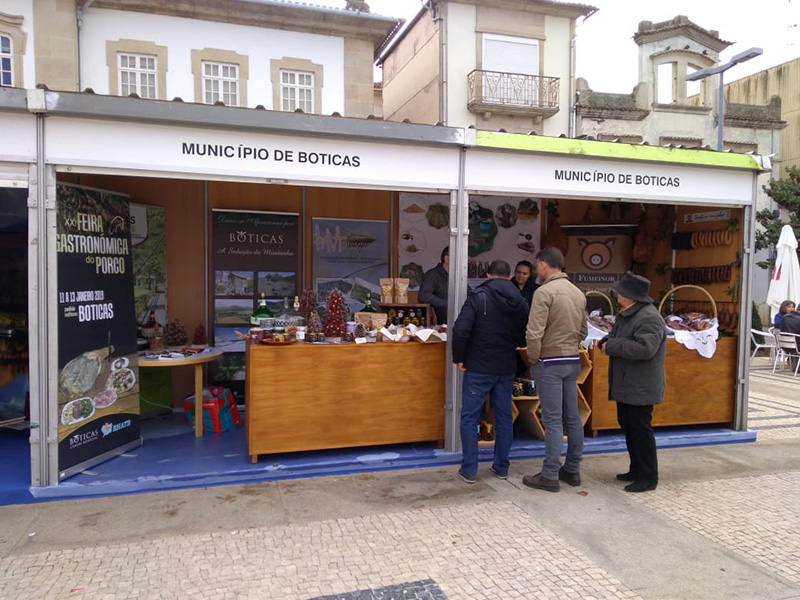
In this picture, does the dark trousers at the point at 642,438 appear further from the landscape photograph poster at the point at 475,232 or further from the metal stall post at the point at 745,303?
the landscape photograph poster at the point at 475,232

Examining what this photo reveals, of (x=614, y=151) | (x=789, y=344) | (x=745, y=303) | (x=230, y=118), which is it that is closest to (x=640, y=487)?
(x=745, y=303)

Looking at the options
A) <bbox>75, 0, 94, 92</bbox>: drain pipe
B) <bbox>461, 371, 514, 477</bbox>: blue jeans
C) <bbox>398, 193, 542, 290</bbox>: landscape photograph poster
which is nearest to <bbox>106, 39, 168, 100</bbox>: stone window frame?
<bbox>75, 0, 94, 92</bbox>: drain pipe

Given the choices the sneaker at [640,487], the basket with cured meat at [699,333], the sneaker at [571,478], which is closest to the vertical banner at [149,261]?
the sneaker at [571,478]

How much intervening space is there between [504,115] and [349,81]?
522 cm

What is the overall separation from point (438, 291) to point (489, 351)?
62.5 inches

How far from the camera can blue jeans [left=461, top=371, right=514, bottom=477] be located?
15.5ft

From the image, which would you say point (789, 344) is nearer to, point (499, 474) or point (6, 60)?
point (499, 474)

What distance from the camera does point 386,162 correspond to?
500cm

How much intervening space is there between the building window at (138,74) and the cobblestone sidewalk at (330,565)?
1578cm

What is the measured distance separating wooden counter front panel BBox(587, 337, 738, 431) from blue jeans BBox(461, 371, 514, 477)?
149cm

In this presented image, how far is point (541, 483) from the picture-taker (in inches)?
184

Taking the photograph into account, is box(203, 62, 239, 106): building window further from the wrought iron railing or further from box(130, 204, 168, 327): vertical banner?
box(130, 204, 168, 327): vertical banner

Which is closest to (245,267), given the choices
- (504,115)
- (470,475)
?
(470,475)

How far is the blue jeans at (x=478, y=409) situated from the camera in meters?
4.73
